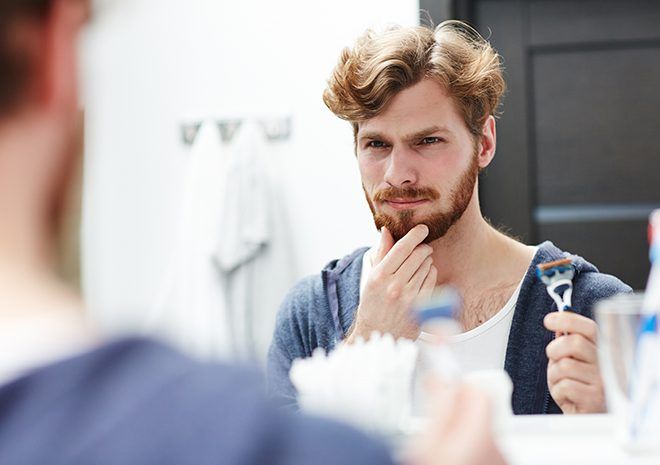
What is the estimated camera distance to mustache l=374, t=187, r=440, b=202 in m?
1.38

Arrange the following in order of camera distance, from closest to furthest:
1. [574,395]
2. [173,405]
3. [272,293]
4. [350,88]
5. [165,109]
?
[173,405]
[574,395]
[350,88]
[272,293]
[165,109]

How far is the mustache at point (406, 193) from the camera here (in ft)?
4.54

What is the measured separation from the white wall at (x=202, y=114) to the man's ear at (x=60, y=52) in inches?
64.4

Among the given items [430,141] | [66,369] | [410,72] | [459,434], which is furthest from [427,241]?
[66,369]

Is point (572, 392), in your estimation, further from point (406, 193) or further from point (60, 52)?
point (60, 52)

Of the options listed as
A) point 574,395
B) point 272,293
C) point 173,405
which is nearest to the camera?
point 173,405

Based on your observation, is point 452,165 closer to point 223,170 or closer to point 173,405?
point 223,170

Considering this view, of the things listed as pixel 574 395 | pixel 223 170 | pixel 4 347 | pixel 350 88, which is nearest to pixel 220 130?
pixel 223 170

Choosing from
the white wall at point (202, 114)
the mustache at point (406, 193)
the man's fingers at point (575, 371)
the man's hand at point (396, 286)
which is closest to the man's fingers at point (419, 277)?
the man's hand at point (396, 286)

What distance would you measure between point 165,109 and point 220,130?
0.17 m

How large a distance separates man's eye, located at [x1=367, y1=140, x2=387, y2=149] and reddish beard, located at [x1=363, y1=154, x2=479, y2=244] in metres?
0.07

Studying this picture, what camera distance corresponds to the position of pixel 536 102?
6.52ft

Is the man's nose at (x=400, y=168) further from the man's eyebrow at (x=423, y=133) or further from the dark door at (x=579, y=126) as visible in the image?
the dark door at (x=579, y=126)

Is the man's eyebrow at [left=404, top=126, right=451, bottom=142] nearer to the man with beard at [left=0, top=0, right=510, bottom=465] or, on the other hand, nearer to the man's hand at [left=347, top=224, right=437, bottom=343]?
the man's hand at [left=347, top=224, right=437, bottom=343]
